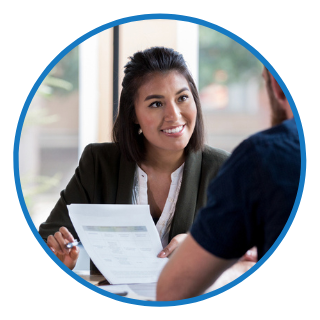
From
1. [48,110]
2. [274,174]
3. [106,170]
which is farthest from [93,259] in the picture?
[274,174]

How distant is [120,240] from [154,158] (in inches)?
6.3

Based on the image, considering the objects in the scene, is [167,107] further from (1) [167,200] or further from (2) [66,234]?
(2) [66,234]

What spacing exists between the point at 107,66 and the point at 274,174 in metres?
0.39

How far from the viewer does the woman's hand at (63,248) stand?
0.79 meters

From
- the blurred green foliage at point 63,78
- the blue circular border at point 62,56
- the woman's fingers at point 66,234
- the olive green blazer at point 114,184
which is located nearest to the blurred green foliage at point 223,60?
the blue circular border at point 62,56

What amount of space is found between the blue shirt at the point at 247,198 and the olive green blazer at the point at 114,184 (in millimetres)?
199

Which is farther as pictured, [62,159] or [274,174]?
[62,159]

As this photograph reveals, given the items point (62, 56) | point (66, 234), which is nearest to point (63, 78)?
point (62, 56)

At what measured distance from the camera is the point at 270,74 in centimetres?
73

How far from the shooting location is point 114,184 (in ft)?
2.48

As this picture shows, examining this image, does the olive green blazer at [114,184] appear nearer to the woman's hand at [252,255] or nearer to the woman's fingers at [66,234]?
the woman's fingers at [66,234]

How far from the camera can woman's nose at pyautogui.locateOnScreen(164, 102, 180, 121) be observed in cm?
70

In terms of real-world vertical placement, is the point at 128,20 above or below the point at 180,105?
above

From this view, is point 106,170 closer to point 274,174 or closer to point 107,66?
point 107,66
